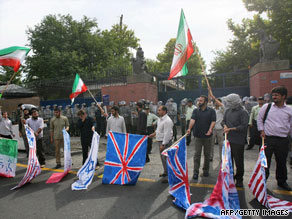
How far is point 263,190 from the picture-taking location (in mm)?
3363

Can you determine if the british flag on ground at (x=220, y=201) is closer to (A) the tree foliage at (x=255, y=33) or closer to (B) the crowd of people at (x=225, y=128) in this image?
(B) the crowd of people at (x=225, y=128)

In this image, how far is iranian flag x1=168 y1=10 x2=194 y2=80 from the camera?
5.37 metres

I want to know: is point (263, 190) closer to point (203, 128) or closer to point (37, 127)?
point (203, 128)

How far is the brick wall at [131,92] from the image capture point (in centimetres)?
1341

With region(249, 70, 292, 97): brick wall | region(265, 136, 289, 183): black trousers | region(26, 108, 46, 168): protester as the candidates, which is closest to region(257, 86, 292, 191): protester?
region(265, 136, 289, 183): black trousers

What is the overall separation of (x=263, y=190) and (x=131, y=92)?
10918mm

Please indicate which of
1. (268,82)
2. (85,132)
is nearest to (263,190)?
(85,132)

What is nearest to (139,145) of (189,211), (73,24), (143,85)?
(189,211)

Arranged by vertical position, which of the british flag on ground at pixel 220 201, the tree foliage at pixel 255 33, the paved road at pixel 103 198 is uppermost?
the tree foliage at pixel 255 33

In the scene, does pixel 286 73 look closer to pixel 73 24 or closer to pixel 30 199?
pixel 30 199

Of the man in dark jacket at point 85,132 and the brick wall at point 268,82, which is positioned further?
the brick wall at point 268,82

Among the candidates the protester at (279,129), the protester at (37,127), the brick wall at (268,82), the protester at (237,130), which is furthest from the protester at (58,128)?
the brick wall at (268,82)

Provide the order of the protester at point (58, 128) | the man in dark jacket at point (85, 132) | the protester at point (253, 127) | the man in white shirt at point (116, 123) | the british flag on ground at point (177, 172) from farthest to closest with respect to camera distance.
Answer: the protester at point (253, 127), the protester at point (58, 128), the man in white shirt at point (116, 123), the man in dark jacket at point (85, 132), the british flag on ground at point (177, 172)

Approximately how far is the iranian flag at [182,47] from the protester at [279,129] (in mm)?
2158
